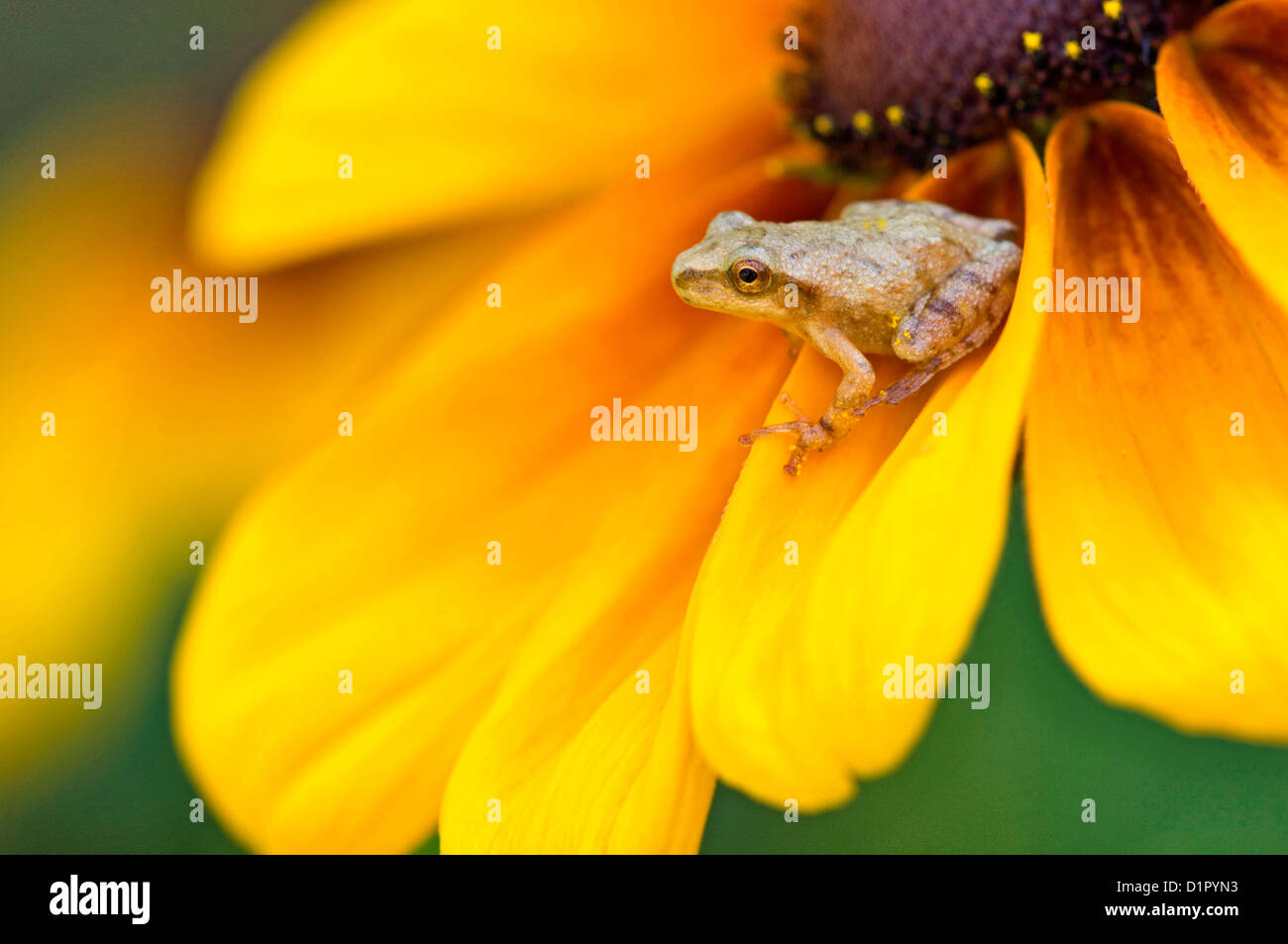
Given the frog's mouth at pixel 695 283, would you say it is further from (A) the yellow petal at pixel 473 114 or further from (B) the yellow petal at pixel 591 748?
(A) the yellow petal at pixel 473 114

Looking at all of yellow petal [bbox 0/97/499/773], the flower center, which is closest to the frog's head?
the flower center

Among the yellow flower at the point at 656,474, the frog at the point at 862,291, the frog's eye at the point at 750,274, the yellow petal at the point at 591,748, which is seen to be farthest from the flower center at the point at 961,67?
the yellow petal at the point at 591,748

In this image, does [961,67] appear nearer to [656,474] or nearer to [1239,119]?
[1239,119]

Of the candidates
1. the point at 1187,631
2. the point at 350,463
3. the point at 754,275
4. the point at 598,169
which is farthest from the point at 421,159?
the point at 1187,631

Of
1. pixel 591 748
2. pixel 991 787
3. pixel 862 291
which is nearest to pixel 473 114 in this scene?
pixel 862 291
